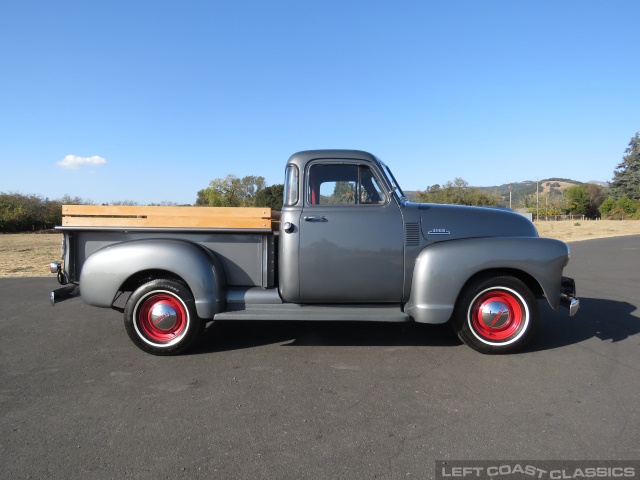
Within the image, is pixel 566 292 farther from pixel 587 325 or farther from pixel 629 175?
pixel 629 175

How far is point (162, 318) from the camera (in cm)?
416

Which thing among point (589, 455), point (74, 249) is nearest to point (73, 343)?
point (74, 249)

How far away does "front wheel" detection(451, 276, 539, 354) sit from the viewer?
13.4ft

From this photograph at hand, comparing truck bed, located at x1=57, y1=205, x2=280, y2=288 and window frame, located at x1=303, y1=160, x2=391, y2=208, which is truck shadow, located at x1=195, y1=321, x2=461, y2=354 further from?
window frame, located at x1=303, y1=160, x2=391, y2=208

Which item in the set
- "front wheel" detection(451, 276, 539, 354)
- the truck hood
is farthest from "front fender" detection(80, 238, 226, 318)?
"front wheel" detection(451, 276, 539, 354)

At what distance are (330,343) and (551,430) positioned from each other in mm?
2324

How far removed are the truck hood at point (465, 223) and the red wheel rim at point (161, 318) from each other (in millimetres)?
2672

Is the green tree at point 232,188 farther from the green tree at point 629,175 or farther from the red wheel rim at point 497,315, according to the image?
the green tree at point 629,175

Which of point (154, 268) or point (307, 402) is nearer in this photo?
point (307, 402)

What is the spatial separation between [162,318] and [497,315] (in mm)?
3432

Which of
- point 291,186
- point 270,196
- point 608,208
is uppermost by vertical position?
point 608,208

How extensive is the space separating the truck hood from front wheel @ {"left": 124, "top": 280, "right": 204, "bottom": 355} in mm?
2556

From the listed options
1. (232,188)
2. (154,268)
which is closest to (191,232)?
(154,268)

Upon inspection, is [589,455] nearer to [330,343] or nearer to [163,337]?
[330,343]
